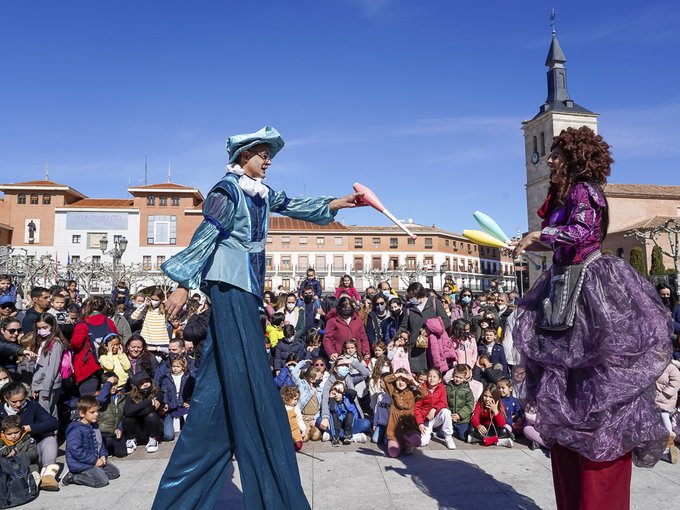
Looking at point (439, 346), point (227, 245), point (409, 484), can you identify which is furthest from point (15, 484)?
point (439, 346)

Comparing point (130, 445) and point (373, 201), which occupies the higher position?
point (373, 201)

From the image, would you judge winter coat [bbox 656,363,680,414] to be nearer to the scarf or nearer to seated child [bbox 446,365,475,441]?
seated child [bbox 446,365,475,441]

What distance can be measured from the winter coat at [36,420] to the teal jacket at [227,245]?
10.2 ft

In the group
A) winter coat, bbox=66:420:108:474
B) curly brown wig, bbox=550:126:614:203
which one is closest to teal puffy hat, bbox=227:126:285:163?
curly brown wig, bbox=550:126:614:203

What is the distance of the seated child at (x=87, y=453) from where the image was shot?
173 inches

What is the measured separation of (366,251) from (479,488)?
63.4m

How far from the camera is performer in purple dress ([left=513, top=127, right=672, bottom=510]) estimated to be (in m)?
2.62

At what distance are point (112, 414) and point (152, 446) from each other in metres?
0.58

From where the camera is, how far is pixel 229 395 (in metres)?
2.74

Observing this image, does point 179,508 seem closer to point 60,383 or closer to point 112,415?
point 112,415

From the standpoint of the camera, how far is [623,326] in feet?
8.62

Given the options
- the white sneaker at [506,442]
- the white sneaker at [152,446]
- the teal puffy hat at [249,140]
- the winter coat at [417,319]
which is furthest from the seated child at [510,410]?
the teal puffy hat at [249,140]

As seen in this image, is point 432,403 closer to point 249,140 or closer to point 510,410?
point 510,410

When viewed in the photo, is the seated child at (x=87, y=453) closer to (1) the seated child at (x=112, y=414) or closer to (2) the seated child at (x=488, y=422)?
(1) the seated child at (x=112, y=414)
